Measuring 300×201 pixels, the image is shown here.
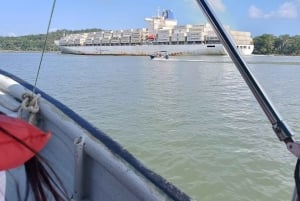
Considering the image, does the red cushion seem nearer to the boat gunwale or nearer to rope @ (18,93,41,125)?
the boat gunwale

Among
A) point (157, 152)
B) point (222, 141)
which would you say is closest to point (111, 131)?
point (157, 152)

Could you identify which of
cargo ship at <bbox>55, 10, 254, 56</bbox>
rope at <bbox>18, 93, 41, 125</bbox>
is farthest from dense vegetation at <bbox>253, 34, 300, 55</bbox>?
rope at <bbox>18, 93, 41, 125</bbox>

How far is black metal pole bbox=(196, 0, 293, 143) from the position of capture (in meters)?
0.70

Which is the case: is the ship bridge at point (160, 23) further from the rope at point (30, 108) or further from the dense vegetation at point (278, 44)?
the rope at point (30, 108)

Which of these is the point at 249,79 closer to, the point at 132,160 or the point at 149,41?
the point at 132,160

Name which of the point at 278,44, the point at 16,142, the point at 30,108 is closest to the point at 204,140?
the point at 30,108

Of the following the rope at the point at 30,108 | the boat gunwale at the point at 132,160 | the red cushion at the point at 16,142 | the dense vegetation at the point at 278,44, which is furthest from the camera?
the dense vegetation at the point at 278,44

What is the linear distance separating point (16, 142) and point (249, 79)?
0.49 meters

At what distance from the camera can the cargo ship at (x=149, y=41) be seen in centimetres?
4403

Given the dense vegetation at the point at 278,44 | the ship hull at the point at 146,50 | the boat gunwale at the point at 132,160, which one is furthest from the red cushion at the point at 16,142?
the dense vegetation at the point at 278,44

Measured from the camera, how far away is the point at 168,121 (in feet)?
21.5

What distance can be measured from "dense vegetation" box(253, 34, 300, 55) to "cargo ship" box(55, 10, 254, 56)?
1.63 metres

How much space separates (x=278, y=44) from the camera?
132ft

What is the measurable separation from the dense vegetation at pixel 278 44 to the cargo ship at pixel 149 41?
64.4 inches
